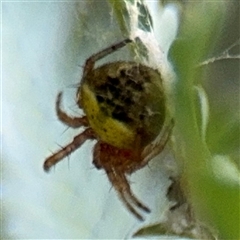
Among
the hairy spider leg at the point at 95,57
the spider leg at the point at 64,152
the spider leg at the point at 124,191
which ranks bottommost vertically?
the spider leg at the point at 124,191

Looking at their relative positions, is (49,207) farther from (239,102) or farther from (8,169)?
(239,102)

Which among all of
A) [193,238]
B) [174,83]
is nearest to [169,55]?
[174,83]

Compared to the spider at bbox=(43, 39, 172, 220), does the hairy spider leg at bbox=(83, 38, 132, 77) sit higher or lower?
higher

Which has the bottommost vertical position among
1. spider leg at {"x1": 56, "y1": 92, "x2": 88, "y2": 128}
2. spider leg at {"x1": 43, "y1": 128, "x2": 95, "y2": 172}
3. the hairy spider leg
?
spider leg at {"x1": 43, "y1": 128, "x2": 95, "y2": 172}

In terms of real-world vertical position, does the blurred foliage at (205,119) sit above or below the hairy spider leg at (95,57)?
below
